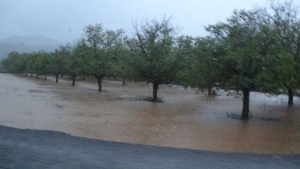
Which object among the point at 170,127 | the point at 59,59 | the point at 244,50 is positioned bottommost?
the point at 170,127

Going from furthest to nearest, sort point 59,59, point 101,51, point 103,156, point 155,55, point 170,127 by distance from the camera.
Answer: point 59,59, point 101,51, point 155,55, point 170,127, point 103,156

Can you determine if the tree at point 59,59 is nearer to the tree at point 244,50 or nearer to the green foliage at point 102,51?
the green foliage at point 102,51

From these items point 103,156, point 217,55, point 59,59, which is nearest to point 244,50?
point 217,55

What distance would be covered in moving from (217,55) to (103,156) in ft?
38.1

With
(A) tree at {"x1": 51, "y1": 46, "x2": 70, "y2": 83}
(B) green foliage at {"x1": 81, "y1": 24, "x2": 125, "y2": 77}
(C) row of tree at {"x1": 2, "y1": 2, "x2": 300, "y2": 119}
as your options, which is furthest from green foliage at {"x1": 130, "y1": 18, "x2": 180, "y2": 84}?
(A) tree at {"x1": 51, "y1": 46, "x2": 70, "y2": 83}

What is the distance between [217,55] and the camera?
21297mm

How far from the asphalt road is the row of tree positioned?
7064 millimetres

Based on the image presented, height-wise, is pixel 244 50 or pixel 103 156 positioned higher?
pixel 244 50

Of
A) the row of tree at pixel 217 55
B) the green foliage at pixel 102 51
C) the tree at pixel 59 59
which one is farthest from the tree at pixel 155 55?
the tree at pixel 59 59

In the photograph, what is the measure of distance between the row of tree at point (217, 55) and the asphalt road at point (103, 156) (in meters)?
7.06

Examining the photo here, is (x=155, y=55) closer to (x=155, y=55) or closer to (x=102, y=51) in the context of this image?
(x=155, y=55)

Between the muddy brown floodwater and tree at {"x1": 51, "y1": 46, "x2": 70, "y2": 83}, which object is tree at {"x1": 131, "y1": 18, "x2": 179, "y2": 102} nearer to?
the muddy brown floodwater

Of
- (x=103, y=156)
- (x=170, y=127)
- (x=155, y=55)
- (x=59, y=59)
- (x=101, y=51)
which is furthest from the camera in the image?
(x=59, y=59)

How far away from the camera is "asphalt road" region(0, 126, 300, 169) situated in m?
9.88
